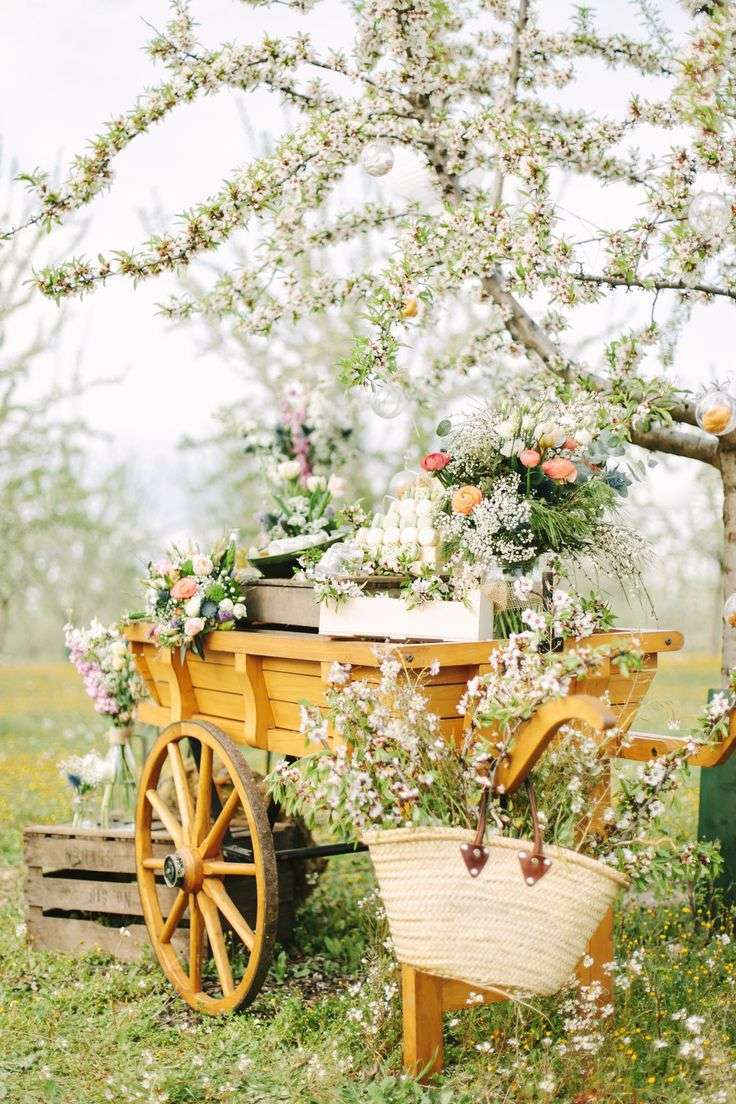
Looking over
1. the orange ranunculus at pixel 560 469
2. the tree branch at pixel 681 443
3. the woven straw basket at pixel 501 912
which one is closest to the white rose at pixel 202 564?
the orange ranunculus at pixel 560 469

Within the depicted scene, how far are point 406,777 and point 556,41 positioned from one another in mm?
3322

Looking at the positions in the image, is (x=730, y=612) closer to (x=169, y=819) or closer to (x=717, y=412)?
(x=717, y=412)

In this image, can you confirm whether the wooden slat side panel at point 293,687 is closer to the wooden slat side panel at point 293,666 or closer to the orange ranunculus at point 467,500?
the wooden slat side panel at point 293,666

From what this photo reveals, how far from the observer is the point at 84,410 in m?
10.2

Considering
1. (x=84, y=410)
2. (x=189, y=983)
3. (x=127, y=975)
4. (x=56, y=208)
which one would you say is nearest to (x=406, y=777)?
(x=189, y=983)

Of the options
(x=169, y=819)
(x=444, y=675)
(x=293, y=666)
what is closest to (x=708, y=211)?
(x=444, y=675)

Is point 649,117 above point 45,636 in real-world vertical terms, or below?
above

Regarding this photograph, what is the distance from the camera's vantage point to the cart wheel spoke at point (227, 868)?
3.27 m

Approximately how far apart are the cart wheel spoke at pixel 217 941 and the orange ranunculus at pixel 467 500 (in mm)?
1514

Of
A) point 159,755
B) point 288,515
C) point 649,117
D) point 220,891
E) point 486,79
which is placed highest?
point 486,79

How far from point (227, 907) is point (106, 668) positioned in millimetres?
1322

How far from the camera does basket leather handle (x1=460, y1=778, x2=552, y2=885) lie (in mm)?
2529

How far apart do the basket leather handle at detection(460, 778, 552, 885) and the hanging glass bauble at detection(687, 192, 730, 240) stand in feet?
6.33

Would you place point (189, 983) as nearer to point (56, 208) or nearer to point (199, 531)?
point (56, 208)
